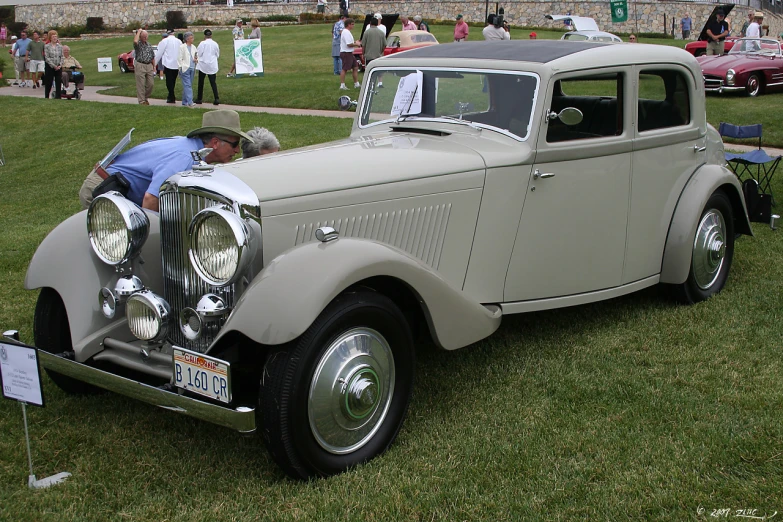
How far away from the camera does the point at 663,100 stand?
4.98 metres

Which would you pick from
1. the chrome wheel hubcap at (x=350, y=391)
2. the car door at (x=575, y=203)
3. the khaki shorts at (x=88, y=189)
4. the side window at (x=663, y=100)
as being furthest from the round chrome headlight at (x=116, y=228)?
the side window at (x=663, y=100)

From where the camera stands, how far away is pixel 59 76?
1889cm

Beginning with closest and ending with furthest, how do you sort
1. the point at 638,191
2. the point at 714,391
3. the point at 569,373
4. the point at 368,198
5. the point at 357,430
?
1. the point at 357,430
2. the point at 368,198
3. the point at 714,391
4. the point at 569,373
5. the point at 638,191

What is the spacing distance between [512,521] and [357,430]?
767 millimetres

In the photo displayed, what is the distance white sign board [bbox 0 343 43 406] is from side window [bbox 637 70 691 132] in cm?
359

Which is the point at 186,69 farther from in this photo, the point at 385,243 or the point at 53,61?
the point at 385,243

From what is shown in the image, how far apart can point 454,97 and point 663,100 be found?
1478 millimetres

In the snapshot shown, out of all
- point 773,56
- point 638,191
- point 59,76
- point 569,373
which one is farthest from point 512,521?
point 59,76

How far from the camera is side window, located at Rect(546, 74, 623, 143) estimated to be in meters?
4.36

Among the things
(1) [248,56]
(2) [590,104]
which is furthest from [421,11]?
(2) [590,104]

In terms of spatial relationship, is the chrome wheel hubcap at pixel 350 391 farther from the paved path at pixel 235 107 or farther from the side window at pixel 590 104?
the paved path at pixel 235 107

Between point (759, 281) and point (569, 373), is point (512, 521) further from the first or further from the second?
point (759, 281)

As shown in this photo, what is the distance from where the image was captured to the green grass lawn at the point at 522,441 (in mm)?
3027

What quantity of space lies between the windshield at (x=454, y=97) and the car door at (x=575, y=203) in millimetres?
159
